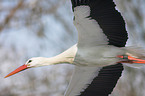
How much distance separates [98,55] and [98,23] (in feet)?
2.25

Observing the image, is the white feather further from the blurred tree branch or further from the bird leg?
the blurred tree branch

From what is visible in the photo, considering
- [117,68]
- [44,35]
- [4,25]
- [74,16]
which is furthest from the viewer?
[44,35]

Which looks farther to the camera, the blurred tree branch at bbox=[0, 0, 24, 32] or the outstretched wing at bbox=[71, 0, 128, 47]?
the blurred tree branch at bbox=[0, 0, 24, 32]

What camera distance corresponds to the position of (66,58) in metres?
6.01

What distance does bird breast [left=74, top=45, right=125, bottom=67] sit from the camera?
594 cm

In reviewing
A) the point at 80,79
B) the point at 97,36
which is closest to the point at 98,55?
the point at 97,36

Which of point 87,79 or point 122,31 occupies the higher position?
point 122,31

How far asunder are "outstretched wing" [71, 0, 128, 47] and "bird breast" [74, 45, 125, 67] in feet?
0.32

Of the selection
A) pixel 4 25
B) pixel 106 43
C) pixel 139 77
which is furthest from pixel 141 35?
pixel 106 43

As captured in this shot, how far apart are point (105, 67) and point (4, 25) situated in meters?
5.77

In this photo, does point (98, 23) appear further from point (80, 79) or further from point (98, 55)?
point (80, 79)

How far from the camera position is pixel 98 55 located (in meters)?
6.01

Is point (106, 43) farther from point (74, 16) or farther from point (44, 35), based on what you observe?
point (44, 35)

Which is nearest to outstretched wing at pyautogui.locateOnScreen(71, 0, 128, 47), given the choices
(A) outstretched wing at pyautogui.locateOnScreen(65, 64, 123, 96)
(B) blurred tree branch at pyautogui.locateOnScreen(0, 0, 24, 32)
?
(A) outstretched wing at pyautogui.locateOnScreen(65, 64, 123, 96)
